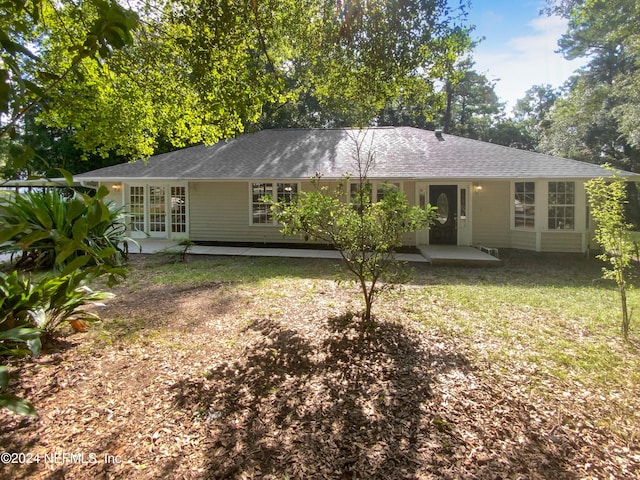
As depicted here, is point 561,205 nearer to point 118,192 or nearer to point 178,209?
point 178,209

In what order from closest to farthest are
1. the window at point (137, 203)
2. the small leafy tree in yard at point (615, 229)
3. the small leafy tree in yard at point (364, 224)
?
the small leafy tree in yard at point (615, 229) → the small leafy tree in yard at point (364, 224) → the window at point (137, 203)

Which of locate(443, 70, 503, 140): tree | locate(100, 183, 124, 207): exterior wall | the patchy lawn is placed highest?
locate(443, 70, 503, 140): tree

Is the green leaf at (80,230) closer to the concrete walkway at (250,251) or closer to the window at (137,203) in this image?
the concrete walkway at (250,251)

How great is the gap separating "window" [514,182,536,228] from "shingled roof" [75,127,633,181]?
0.71 metres

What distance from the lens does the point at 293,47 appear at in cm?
757

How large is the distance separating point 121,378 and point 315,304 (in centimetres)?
309

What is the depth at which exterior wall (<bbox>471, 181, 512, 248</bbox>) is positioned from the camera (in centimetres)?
1191

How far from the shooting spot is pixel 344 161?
1302 centimetres

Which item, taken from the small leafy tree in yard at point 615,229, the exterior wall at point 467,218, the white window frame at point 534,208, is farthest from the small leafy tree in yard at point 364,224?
the white window frame at point 534,208

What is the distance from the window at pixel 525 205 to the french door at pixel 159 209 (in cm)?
1176

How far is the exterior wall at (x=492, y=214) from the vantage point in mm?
11914

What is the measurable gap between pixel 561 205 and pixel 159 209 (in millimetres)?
14143

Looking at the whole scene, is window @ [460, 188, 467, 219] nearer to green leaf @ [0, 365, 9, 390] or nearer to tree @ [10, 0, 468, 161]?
tree @ [10, 0, 468, 161]

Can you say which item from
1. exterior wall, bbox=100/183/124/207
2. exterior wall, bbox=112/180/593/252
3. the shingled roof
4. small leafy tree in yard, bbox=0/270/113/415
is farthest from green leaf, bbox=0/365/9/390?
exterior wall, bbox=100/183/124/207
